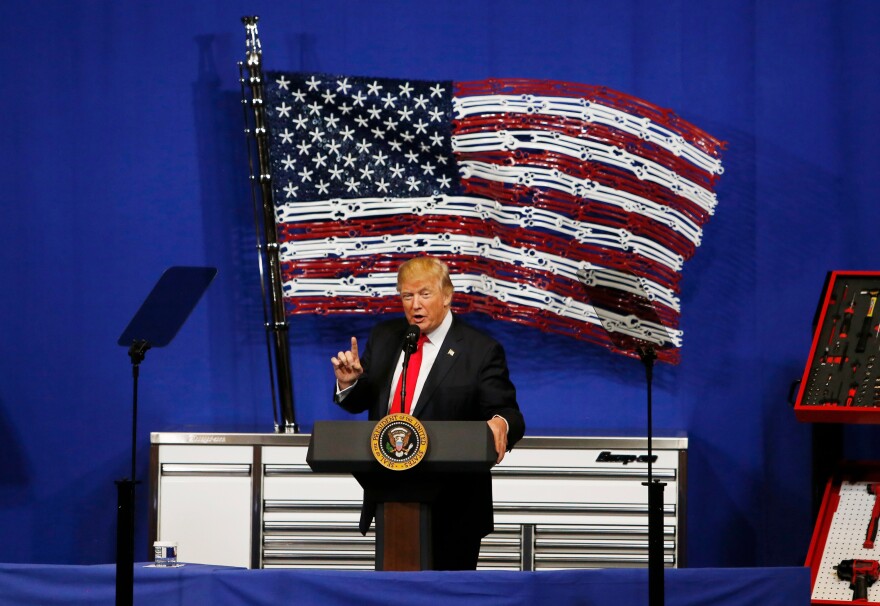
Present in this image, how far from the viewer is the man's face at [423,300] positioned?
3691 mm

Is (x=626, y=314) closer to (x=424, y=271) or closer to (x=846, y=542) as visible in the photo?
(x=846, y=542)

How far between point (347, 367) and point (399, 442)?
1.15 feet

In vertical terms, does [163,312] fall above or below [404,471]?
above

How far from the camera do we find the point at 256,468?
488 cm

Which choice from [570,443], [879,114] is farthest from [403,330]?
[879,114]

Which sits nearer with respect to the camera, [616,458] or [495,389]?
[495,389]

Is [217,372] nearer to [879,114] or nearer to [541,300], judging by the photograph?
[541,300]

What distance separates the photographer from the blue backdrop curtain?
17.4ft

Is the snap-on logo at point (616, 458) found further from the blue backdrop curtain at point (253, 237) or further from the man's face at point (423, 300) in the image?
the man's face at point (423, 300)

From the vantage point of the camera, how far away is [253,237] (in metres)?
5.43

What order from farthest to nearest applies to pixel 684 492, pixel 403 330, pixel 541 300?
pixel 541 300 → pixel 684 492 → pixel 403 330

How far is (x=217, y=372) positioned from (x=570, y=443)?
1.58 meters

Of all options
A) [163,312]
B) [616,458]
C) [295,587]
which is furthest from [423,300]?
[616,458]

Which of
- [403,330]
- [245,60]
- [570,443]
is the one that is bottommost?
[570,443]
